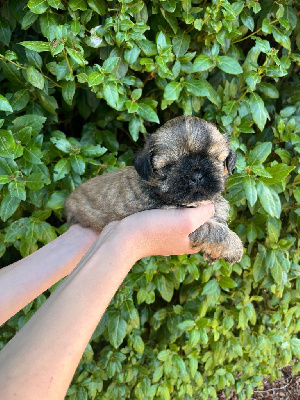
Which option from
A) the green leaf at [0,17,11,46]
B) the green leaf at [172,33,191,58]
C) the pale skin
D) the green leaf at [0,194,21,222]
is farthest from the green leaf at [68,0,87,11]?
the pale skin

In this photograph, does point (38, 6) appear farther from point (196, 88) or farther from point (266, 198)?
point (266, 198)

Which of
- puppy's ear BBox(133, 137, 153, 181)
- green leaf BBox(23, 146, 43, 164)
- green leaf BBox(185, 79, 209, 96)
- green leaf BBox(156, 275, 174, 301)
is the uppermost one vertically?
green leaf BBox(23, 146, 43, 164)

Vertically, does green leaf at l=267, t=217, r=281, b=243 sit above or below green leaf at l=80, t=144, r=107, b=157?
below

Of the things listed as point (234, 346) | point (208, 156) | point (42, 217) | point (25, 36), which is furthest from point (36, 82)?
point (234, 346)

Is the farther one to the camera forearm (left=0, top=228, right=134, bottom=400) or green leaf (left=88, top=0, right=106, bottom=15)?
green leaf (left=88, top=0, right=106, bottom=15)

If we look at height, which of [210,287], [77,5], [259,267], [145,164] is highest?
[77,5]

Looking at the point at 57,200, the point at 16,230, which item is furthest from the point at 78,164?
the point at 16,230

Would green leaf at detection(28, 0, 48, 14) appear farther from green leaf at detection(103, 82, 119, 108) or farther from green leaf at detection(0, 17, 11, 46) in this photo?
green leaf at detection(103, 82, 119, 108)

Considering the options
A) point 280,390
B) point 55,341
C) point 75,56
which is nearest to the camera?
point 55,341
